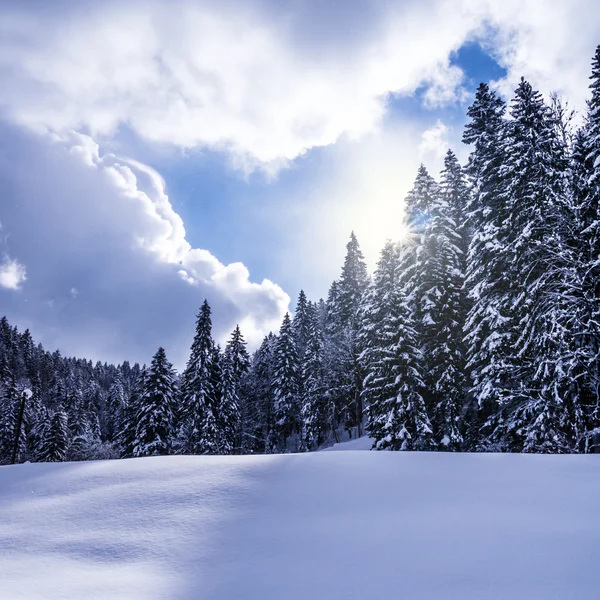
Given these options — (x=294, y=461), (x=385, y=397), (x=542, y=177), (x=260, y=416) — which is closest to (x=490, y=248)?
(x=542, y=177)

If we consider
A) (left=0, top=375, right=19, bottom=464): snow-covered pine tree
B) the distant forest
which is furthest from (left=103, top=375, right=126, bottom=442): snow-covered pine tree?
the distant forest

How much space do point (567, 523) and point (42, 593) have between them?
5.97 meters

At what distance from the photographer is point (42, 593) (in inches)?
159

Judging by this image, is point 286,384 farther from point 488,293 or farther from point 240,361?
point 488,293

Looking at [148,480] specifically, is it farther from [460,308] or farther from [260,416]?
→ [260,416]

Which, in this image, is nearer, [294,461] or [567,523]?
[567,523]

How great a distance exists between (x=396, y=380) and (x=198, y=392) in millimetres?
21541

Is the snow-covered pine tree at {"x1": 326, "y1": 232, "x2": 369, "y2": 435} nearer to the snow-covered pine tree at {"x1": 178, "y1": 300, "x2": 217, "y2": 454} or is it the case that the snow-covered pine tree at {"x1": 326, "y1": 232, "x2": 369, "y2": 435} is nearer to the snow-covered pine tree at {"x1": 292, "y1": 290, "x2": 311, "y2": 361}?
the snow-covered pine tree at {"x1": 292, "y1": 290, "x2": 311, "y2": 361}

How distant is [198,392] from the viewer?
1470 inches

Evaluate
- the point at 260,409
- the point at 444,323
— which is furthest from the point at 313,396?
the point at 444,323

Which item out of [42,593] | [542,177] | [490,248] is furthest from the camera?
[490,248]

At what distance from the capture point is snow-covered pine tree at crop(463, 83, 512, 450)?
17031 millimetres

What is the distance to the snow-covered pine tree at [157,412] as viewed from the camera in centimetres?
3275

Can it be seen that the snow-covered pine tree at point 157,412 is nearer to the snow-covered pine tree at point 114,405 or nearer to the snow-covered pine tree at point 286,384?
the snow-covered pine tree at point 286,384
